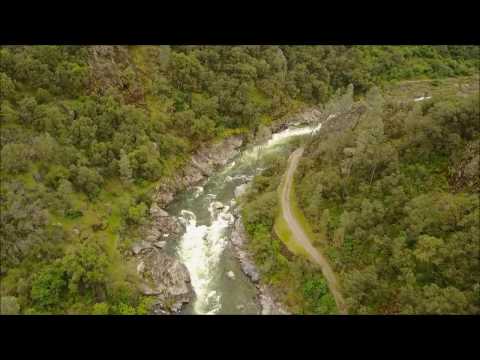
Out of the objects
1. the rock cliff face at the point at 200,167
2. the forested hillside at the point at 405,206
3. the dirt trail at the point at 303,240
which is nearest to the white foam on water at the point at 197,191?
the rock cliff face at the point at 200,167

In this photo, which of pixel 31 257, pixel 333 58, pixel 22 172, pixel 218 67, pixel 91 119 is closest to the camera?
pixel 31 257

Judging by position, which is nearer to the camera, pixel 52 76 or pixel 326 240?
pixel 326 240

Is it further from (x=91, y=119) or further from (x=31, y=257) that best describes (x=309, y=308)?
(x=91, y=119)

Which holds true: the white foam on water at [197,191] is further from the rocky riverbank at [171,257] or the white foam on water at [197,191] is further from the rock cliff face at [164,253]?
the rock cliff face at [164,253]

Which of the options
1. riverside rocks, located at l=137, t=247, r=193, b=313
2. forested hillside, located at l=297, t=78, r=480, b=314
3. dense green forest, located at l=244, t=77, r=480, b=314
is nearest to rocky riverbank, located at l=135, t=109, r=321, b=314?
riverside rocks, located at l=137, t=247, r=193, b=313

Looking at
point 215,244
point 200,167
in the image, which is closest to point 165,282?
point 215,244

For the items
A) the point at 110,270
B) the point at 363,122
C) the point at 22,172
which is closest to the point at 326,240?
the point at 363,122
